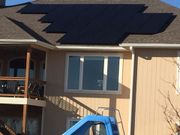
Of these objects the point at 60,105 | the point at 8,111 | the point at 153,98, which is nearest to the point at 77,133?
the point at 153,98

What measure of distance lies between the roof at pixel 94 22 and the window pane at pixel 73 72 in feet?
2.80

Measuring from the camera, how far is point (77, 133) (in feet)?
50.8

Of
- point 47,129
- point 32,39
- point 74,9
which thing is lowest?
point 47,129

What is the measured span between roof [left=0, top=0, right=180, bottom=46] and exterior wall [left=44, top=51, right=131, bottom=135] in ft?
3.44

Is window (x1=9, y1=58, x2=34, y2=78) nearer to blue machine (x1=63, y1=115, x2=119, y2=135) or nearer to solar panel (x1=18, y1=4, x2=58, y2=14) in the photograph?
solar panel (x1=18, y1=4, x2=58, y2=14)

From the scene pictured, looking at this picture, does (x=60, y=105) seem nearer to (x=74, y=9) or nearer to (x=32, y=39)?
(x=32, y=39)

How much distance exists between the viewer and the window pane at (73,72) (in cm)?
2619

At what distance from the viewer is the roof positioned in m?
25.4

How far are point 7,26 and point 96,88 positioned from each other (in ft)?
16.9

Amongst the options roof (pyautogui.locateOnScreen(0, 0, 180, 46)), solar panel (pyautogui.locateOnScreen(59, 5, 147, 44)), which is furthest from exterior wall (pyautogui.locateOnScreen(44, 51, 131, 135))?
roof (pyautogui.locateOnScreen(0, 0, 180, 46))

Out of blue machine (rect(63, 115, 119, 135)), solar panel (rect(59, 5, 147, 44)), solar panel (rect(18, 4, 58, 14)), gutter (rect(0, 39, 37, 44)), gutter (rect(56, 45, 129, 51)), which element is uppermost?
solar panel (rect(18, 4, 58, 14))

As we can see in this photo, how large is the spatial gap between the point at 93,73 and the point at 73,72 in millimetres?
944

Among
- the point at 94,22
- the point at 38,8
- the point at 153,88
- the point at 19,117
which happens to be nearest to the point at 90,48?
the point at 94,22

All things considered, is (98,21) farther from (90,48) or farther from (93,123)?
(93,123)
